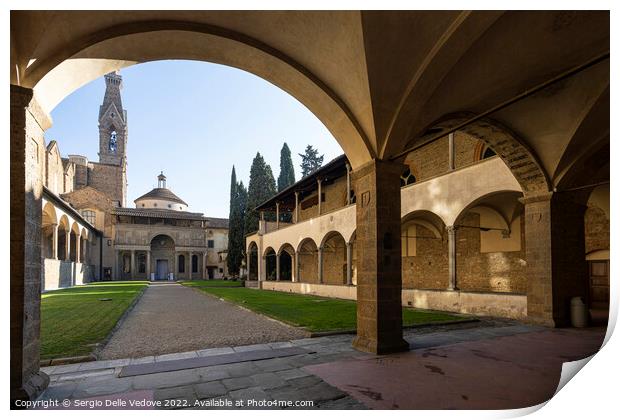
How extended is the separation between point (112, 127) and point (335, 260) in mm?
53071

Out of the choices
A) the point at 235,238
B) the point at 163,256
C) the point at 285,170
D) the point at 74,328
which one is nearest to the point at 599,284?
the point at 74,328

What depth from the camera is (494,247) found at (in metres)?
14.5

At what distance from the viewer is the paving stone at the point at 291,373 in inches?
182

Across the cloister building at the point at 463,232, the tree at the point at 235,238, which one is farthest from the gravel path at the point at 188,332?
the tree at the point at 235,238

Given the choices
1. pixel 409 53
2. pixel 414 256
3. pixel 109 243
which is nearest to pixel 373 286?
pixel 409 53

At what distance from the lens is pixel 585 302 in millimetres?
8977

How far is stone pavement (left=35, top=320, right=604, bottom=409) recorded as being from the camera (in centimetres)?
389

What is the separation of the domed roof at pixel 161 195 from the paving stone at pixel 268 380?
5962cm

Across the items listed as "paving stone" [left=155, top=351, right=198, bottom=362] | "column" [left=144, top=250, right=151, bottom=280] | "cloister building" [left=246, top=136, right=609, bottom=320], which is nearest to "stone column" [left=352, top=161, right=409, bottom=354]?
"cloister building" [left=246, top=136, right=609, bottom=320]

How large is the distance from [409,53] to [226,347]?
19.3ft

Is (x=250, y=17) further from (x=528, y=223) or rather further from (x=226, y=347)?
(x=528, y=223)

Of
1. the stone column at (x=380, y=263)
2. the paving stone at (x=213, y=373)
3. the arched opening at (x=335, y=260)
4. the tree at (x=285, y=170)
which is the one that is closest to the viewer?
the paving stone at (x=213, y=373)

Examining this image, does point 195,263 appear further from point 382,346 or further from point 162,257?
point 382,346

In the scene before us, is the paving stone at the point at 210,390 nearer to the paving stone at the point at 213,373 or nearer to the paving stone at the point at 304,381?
the paving stone at the point at 213,373
